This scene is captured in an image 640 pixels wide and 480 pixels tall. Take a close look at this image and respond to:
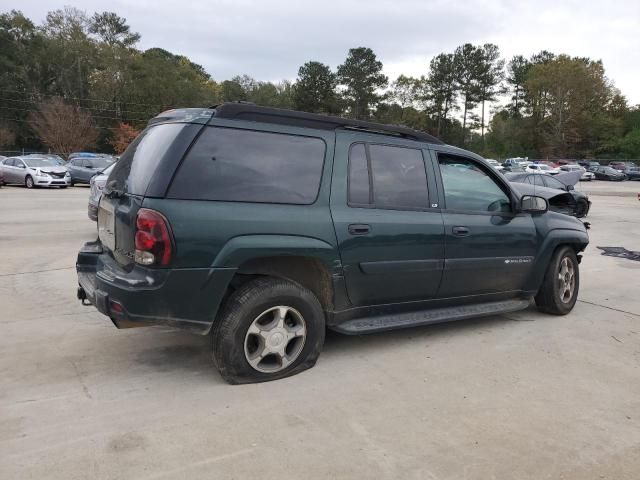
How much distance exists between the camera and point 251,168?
3.56 meters

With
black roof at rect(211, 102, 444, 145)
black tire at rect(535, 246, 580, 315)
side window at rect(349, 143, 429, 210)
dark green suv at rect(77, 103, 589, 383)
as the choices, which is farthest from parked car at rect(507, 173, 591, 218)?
black roof at rect(211, 102, 444, 145)

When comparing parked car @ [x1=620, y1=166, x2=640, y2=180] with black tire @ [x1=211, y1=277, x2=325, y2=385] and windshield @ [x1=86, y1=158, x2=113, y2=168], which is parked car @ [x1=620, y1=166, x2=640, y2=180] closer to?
windshield @ [x1=86, y1=158, x2=113, y2=168]

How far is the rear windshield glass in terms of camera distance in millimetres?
3398

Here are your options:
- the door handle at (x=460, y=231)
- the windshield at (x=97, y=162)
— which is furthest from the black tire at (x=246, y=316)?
the windshield at (x=97, y=162)

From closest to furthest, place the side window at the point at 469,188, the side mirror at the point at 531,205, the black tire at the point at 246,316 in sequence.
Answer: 1. the black tire at the point at 246,316
2. the side window at the point at 469,188
3. the side mirror at the point at 531,205

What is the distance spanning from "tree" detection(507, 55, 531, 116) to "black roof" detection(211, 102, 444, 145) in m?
89.3

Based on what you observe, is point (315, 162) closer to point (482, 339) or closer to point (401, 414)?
point (401, 414)

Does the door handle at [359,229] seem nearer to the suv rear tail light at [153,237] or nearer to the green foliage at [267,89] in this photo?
the suv rear tail light at [153,237]

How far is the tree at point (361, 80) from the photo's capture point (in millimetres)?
78250

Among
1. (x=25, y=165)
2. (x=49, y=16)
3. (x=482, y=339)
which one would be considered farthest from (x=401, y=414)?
(x=49, y=16)

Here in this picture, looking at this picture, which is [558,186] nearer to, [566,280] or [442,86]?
[566,280]

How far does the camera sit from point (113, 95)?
6262cm

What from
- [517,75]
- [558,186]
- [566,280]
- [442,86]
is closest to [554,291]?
[566,280]

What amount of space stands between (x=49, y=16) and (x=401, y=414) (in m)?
78.0
